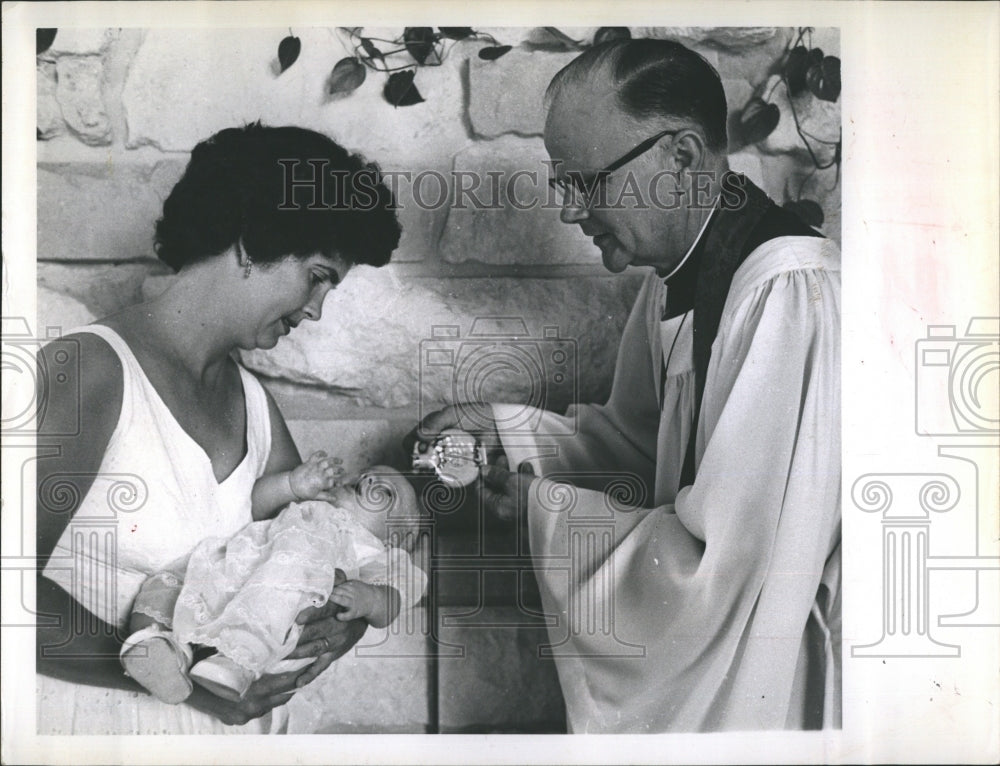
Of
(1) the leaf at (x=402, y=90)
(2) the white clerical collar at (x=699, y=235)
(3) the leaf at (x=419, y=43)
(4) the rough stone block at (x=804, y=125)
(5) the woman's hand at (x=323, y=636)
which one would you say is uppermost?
(3) the leaf at (x=419, y=43)

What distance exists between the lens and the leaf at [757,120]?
1807 mm

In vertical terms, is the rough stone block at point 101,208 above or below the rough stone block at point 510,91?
below

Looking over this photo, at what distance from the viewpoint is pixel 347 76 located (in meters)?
1.80

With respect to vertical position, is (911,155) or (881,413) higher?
(911,155)

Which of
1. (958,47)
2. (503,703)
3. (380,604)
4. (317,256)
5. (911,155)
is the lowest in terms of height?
(503,703)

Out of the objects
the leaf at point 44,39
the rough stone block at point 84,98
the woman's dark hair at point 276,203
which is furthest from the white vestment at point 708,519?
the leaf at point 44,39

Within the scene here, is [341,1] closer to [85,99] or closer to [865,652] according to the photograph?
[85,99]

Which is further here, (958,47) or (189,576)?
(958,47)

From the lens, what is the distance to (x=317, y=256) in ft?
5.84

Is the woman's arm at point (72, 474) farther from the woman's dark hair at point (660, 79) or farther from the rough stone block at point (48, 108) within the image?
the woman's dark hair at point (660, 79)

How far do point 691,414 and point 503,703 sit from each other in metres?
0.57

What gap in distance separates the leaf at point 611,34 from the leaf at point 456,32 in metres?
0.21

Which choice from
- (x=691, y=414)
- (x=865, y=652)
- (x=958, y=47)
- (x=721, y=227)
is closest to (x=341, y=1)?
(x=721, y=227)

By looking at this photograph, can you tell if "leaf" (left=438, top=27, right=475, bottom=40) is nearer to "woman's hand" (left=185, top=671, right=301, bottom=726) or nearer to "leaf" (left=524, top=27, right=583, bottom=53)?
"leaf" (left=524, top=27, right=583, bottom=53)
